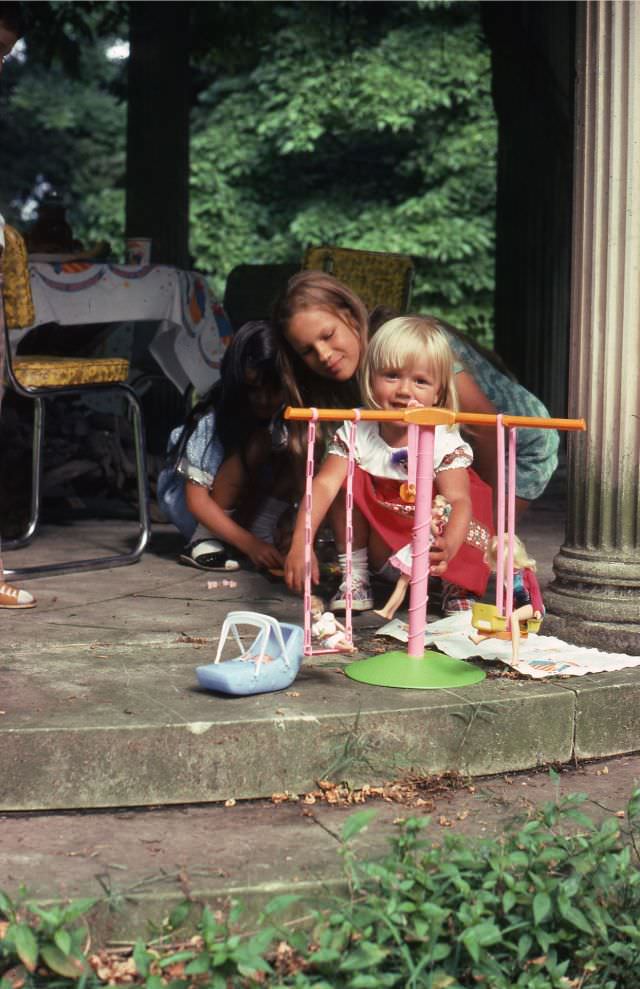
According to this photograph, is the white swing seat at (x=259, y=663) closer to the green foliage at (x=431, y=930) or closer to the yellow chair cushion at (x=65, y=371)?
the green foliage at (x=431, y=930)

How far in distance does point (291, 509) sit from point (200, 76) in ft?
54.6

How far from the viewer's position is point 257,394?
4.25 meters

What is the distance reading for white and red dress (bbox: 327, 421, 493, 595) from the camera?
3.52 m

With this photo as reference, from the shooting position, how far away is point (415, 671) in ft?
9.75

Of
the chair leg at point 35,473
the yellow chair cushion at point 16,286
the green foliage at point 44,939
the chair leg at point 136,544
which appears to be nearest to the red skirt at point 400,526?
the chair leg at point 136,544

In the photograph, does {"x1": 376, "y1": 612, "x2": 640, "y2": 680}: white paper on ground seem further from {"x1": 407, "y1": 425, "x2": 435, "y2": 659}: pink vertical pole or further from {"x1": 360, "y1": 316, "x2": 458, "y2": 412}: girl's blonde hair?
{"x1": 360, "y1": 316, "x2": 458, "y2": 412}: girl's blonde hair

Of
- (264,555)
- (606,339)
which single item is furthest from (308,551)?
(264,555)

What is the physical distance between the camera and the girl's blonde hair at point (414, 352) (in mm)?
3357

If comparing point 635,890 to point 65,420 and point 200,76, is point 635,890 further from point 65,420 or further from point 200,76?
point 200,76

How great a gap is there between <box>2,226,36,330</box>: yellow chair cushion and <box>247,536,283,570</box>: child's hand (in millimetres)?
1003

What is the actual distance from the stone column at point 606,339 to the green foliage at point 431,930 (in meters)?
1.11

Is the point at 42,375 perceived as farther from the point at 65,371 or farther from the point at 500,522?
the point at 500,522

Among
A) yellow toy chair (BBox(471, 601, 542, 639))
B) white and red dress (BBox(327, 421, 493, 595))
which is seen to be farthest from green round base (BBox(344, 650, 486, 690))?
white and red dress (BBox(327, 421, 493, 595))

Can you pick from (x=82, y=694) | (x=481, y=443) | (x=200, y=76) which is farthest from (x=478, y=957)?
(x=200, y=76)
